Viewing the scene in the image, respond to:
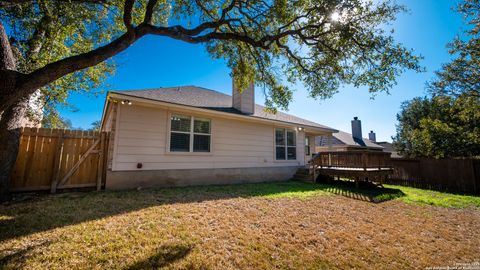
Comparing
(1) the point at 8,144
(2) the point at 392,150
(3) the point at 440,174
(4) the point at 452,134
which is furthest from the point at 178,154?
(2) the point at 392,150

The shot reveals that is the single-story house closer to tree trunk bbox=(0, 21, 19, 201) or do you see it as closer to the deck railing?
the deck railing

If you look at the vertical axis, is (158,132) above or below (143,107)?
below

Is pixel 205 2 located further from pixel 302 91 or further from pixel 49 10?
pixel 302 91

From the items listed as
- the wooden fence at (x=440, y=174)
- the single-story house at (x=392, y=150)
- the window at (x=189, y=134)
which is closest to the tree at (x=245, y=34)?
the window at (x=189, y=134)

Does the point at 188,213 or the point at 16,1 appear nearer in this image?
the point at 16,1

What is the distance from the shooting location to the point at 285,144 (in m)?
11.1

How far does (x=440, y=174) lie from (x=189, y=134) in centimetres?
1334

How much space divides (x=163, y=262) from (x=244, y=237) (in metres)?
1.37

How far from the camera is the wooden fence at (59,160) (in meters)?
5.33

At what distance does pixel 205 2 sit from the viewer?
23.3ft

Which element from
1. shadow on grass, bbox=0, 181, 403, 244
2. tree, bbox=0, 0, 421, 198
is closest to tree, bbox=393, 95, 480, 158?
tree, bbox=0, 0, 421, 198

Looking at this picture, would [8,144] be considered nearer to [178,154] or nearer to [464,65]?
[178,154]

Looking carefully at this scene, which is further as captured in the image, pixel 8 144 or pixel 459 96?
pixel 459 96

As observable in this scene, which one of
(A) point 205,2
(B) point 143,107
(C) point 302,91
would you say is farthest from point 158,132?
(C) point 302,91
